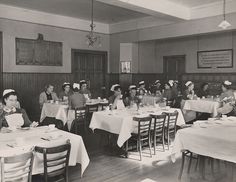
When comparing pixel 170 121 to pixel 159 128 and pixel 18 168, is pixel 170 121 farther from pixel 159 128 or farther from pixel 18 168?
pixel 18 168

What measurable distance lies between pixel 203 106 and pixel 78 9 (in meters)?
5.40

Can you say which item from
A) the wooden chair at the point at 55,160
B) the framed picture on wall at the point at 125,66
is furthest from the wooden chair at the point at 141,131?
the framed picture on wall at the point at 125,66

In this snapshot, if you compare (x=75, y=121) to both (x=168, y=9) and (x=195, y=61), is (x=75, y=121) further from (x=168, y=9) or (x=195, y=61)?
(x=195, y=61)

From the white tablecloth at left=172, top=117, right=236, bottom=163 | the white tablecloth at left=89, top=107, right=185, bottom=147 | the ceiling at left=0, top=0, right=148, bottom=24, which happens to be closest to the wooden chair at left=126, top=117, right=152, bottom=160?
the white tablecloth at left=89, top=107, right=185, bottom=147

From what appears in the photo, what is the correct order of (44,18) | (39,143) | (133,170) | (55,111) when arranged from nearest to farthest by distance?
(39,143) → (133,170) → (55,111) → (44,18)

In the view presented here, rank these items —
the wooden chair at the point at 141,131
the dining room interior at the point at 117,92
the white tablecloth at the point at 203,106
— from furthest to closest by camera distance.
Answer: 1. the white tablecloth at the point at 203,106
2. the wooden chair at the point at 141,131
3. the dining room interior at the point at 117,92

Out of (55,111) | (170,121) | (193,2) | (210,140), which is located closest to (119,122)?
(170,121)

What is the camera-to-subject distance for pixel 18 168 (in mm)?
2855

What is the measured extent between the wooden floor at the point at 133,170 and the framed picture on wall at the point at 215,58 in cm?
597

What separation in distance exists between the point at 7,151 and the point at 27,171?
40 cm

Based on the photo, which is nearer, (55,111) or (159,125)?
(159,125)

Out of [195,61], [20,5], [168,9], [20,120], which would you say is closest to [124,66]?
[195,61]

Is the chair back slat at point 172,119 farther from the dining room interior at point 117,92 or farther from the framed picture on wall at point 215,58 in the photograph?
the framed picture on wall at point 215,58

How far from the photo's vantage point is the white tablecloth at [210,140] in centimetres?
364
